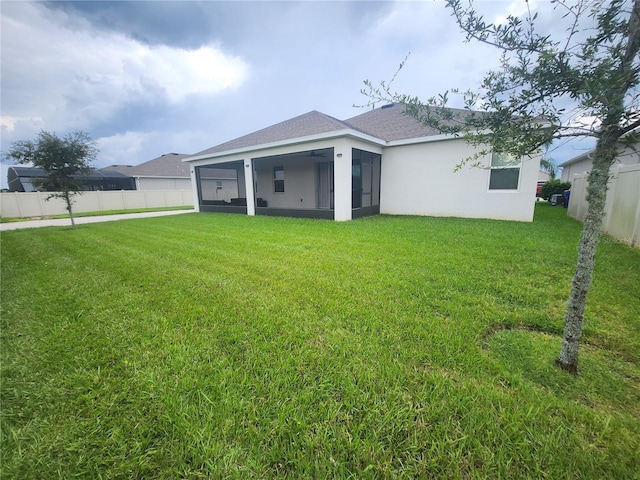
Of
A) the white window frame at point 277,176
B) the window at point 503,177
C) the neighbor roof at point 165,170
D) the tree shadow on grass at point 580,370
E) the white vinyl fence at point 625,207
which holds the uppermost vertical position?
the neighbor roof at point 165,170

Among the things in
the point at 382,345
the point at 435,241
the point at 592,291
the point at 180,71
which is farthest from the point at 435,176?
the point at 180,71

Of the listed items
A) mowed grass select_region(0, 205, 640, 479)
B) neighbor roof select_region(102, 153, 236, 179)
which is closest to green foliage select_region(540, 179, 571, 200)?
mowed grass select_region(0, 205, 640, 479)

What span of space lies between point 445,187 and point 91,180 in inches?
1058

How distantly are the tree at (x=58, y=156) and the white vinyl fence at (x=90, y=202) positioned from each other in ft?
9.36

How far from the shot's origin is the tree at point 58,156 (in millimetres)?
8617

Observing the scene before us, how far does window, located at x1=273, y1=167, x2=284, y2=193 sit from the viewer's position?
49.8 ft

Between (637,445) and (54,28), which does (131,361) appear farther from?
(54,28)

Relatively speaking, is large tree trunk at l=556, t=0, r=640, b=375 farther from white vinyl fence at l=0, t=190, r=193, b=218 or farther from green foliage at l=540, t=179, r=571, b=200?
green foliage at l=540, t=179, r=571, b=200

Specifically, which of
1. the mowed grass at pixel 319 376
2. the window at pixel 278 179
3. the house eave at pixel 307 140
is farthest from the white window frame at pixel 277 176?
the mowed grass at pixel 319 376

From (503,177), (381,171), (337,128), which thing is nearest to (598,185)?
(337,128)

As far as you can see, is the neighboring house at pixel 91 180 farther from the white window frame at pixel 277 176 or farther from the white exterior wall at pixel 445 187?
the white exterior wall at pixel 445 187

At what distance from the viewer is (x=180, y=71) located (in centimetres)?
1127

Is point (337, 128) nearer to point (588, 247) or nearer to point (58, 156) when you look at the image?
→ point (588, 247)

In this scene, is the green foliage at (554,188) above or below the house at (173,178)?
below
